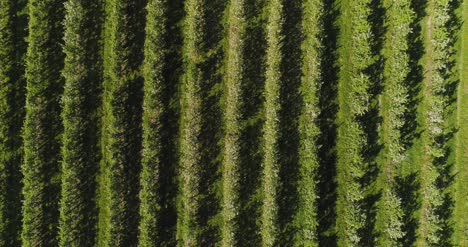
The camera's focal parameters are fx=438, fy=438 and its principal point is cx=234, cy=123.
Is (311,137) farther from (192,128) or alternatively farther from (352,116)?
(192,128)

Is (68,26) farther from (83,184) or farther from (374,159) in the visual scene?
(374,159)

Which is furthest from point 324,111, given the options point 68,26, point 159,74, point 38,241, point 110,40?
point 38,241

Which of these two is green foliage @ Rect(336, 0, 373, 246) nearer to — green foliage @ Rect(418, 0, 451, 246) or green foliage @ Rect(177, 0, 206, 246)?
green foliage @ Rect(418, 0, 451, 246)

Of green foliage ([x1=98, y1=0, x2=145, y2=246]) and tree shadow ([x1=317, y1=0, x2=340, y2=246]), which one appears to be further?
tree shadow ([x1=317, y1=0, x2=340, y2=246])

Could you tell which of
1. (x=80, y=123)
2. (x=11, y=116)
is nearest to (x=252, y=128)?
(x=80, y=123)

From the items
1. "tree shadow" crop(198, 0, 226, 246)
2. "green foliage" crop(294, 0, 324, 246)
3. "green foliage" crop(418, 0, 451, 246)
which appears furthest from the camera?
"tree shadow" crop(198, 0, 226, 246)

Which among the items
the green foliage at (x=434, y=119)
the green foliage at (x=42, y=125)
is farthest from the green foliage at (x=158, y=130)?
the green foliage at (x=434, y=119)

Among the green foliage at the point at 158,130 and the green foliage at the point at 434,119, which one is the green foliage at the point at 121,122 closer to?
the green foliage at the point at 158,130

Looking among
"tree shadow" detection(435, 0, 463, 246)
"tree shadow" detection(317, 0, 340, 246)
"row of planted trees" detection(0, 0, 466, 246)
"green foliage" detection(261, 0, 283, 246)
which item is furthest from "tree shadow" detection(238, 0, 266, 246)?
"tree shadow" detection(435, 0, 463, 246)
